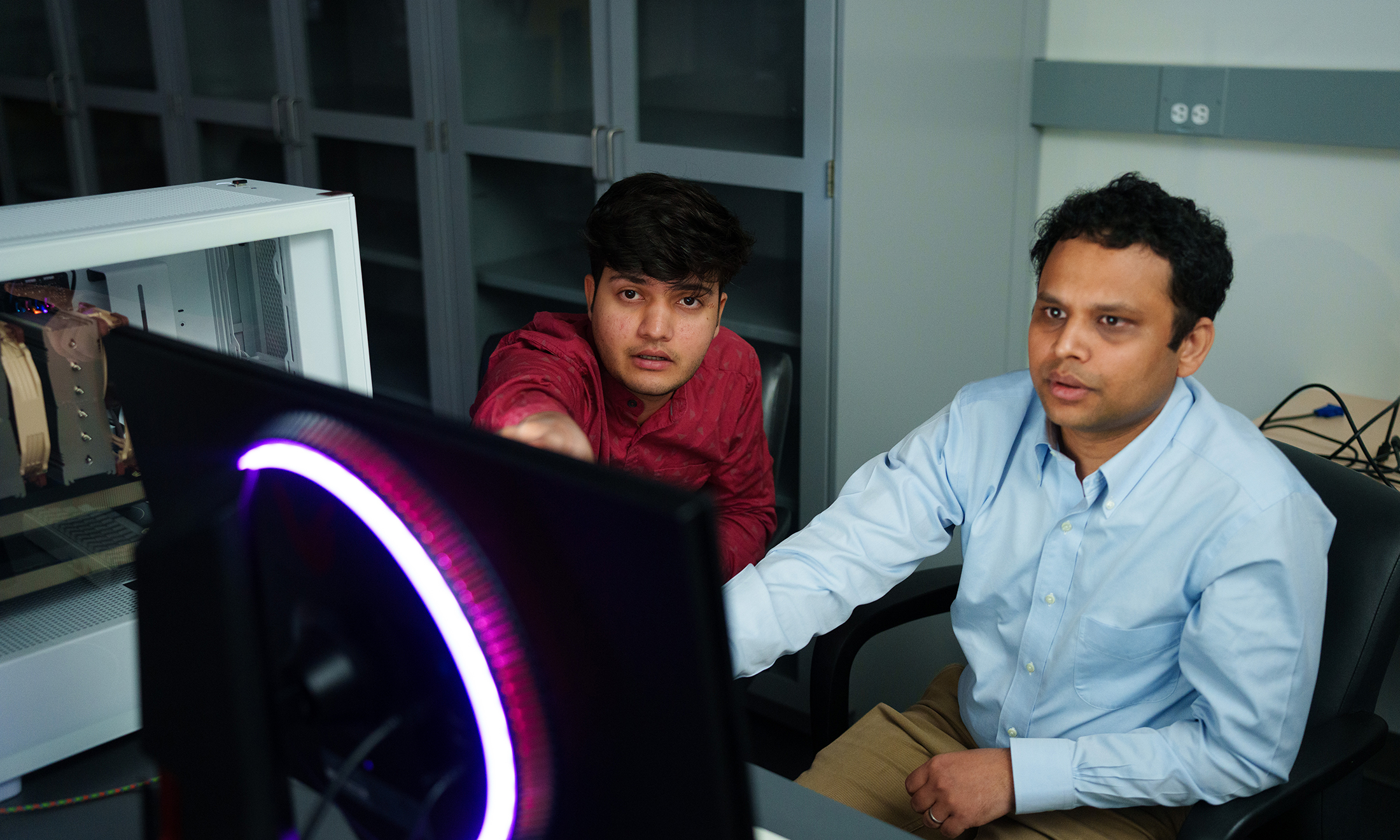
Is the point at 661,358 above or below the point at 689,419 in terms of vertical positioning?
above

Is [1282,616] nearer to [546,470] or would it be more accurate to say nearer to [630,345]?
[630,345]

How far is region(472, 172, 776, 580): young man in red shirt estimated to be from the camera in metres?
1.49

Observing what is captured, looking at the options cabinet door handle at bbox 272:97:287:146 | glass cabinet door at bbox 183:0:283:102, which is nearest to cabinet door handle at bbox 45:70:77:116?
glass cabinet door at bbox 183:0:283:102

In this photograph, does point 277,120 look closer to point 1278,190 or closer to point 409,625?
point 1278,190

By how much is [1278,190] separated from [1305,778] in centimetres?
149

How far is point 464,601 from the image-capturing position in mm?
481

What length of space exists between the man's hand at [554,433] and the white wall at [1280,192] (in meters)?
2.00

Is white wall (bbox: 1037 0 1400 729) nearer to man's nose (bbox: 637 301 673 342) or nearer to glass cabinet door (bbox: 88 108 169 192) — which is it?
man's nose (bbox: 637 301 673 342)

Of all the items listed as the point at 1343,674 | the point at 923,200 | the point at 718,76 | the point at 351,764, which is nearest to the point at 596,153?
the point at 718,76

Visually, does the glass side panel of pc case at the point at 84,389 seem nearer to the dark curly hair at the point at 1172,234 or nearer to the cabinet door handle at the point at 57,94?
the dark curly hair at the point at 1172,234

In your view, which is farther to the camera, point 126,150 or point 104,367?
point 126,150

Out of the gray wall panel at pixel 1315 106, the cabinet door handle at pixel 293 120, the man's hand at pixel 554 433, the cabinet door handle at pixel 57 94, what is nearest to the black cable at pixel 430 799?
the man's hand at pixel 554 433

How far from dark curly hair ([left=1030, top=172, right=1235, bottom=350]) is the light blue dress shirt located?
0.33ft

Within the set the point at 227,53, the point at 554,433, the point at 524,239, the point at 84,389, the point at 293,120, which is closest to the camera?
the point at 554,433
